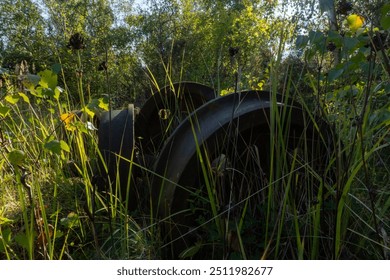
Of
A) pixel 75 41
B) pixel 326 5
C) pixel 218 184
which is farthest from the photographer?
pixel 218 184

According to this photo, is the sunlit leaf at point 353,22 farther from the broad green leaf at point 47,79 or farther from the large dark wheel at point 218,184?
the broad green leaf at point 47,79

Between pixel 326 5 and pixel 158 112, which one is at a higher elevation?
pixel 326 5

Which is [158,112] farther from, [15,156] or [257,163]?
[15,156]

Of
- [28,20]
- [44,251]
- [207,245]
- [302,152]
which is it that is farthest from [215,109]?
[28,20]

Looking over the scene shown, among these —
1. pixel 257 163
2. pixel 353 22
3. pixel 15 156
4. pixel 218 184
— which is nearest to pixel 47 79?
pixel 15 156

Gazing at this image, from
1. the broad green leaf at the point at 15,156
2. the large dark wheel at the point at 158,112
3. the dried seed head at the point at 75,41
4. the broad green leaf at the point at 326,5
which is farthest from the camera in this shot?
the large dark wheel at the point at 158,112

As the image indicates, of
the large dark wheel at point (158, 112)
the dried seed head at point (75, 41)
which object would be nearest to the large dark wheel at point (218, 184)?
the dried seed head at point (75, 41)

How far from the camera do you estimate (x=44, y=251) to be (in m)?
1.56

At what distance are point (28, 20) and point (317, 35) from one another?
2056 centimetres

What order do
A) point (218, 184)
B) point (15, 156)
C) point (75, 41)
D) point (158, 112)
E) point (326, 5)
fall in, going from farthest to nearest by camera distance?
point (158, 112), point (218, 184), point (75, 41), point (15, 156), point (326, 5)

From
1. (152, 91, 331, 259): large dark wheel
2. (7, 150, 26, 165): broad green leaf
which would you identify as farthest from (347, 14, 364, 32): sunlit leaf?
(7, 150, 26, 165): broad green leaf

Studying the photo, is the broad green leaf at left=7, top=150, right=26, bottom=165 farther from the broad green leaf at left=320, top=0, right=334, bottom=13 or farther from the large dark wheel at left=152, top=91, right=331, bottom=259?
the broad green leaf at left=320, top=0, right=334, bottom=13

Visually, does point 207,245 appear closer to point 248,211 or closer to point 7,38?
point 248,211

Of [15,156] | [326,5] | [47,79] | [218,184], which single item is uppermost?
[326,5]
